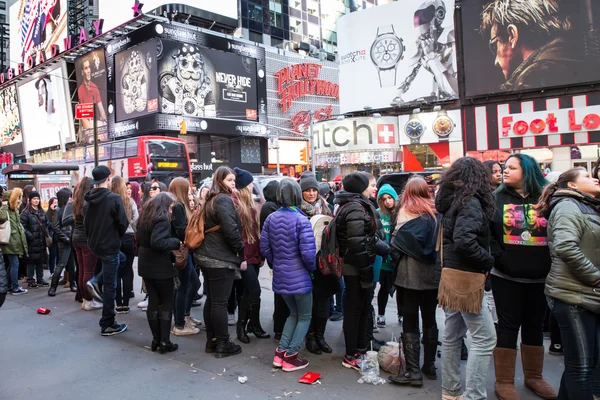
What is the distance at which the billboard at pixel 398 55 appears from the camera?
25.7 meters

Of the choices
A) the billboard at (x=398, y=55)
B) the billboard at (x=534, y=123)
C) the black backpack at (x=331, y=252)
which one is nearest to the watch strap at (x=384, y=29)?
the billboard at (x=398, y=55)

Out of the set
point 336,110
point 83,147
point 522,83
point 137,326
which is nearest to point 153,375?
point 137,326

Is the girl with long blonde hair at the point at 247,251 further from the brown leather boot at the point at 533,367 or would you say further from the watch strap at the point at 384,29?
the watch strap at the point at 384,29

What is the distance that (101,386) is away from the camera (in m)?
4.44

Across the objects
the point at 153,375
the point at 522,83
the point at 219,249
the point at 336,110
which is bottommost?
the point at 153,375

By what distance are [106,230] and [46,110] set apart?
52530 millimetres

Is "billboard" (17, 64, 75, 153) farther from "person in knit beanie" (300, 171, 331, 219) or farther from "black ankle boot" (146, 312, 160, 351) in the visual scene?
"person in knit beanie" (300, 171, 331, 219)

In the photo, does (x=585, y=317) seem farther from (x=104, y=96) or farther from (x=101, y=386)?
(x=104, y=96)

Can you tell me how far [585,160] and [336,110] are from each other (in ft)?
119

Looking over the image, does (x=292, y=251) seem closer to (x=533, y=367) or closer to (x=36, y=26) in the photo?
(x=533, y=367)

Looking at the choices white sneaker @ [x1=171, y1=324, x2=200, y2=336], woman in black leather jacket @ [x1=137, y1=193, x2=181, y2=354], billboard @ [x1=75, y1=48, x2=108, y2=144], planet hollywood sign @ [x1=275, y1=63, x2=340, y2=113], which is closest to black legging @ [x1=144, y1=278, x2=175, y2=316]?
woman in black leather jacket @ [x1=137, y1=193, x2=181, y2=354]

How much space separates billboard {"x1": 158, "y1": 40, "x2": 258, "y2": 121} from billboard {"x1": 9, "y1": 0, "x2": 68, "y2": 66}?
18574mm

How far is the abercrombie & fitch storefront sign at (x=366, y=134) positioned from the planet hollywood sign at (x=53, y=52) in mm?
28891

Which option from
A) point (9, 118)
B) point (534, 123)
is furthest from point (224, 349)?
point (9, 118)
